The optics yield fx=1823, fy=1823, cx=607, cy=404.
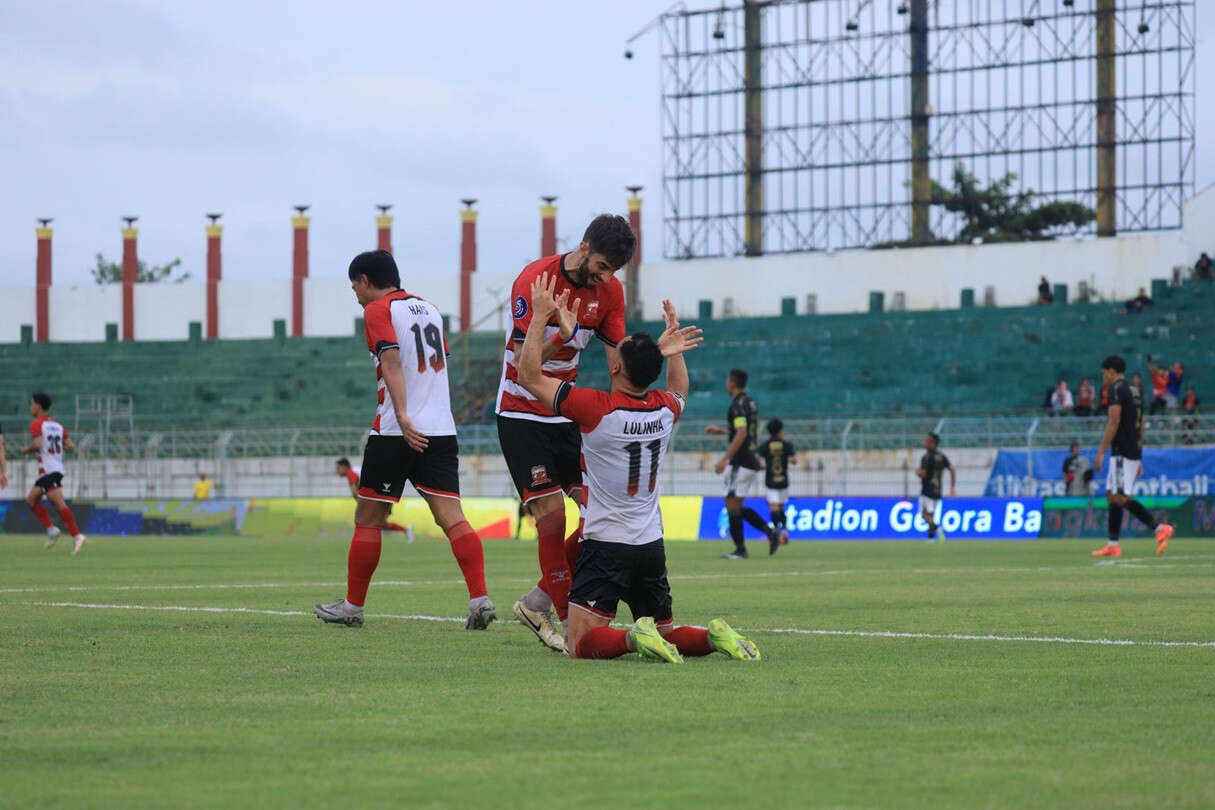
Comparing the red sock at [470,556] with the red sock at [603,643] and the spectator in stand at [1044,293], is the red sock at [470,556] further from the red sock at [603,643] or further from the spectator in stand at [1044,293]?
the spectator in stand at [1044,293]

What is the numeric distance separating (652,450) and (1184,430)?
2733 cm

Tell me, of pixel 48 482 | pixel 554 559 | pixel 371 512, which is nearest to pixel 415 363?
pixel 371 512

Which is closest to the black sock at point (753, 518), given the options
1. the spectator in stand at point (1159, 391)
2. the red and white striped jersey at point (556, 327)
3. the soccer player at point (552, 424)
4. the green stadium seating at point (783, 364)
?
the soccer player at point (552, 424)

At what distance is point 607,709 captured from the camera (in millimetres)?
6211

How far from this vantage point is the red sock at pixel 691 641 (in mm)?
8164

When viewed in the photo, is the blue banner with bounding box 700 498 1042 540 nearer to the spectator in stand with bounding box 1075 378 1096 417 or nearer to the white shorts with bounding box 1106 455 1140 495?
the spectator in stand with bounding box 1075 378 1096 417

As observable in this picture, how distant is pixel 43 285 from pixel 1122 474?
56028mm

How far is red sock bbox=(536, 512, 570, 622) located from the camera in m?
9.15

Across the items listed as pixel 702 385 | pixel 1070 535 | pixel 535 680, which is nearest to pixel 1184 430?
pixel 1070 535

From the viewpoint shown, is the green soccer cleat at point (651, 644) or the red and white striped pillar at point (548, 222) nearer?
the green soccer cleat at point (651, 644)

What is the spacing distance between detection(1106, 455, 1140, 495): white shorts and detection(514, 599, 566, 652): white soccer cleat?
12.5 meters

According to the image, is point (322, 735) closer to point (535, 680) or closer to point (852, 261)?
point (535, 680)

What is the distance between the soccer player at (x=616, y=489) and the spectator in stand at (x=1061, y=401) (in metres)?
33.2

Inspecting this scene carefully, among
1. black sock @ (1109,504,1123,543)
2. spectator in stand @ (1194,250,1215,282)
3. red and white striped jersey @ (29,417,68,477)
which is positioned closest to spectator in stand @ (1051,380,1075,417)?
spectator in stand @ (1194,250,1215,282)
